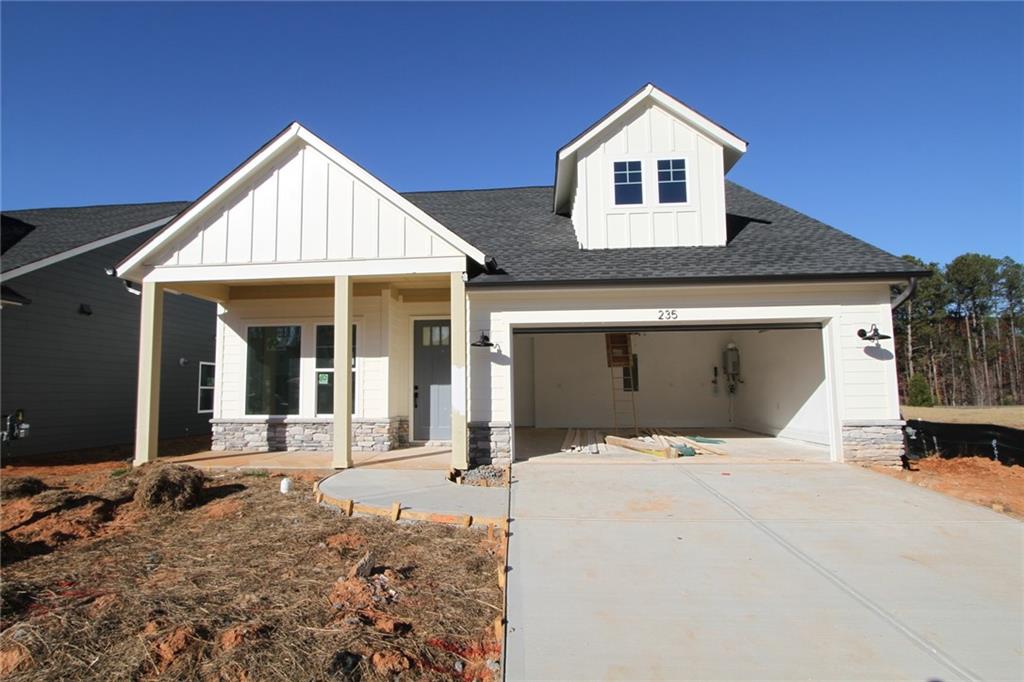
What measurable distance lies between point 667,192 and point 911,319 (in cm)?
3827

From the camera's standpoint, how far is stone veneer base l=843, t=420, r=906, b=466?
26.1ft

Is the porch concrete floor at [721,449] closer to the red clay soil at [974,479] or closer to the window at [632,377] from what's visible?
the red clay soil at [974,479]

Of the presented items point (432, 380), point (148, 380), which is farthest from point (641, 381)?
point (148, 380)

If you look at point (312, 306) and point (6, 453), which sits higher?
point (312, 306)

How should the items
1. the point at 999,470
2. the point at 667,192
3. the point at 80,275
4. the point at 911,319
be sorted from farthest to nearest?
the point at 911,319
the point at 80,275
the point at 667,192
the point at 999,470

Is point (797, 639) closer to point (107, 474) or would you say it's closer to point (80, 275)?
point (107, 474)

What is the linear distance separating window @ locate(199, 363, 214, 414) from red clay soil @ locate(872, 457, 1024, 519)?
52.9ft

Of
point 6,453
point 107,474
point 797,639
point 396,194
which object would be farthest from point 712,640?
point 6,453

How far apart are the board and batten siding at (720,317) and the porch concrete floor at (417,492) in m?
1.68

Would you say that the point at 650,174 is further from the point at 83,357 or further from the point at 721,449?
the point at 83,357

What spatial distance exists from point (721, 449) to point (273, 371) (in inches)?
361

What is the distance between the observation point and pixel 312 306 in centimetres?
1048

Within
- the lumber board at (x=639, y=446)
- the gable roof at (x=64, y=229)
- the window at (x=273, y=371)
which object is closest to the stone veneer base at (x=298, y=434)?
the window at (x=273, y=371)

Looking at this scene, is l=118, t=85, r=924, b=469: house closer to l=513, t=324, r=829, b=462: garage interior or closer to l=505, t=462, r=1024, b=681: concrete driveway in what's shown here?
l=513, t=324, r=829, b=462: garage interior
